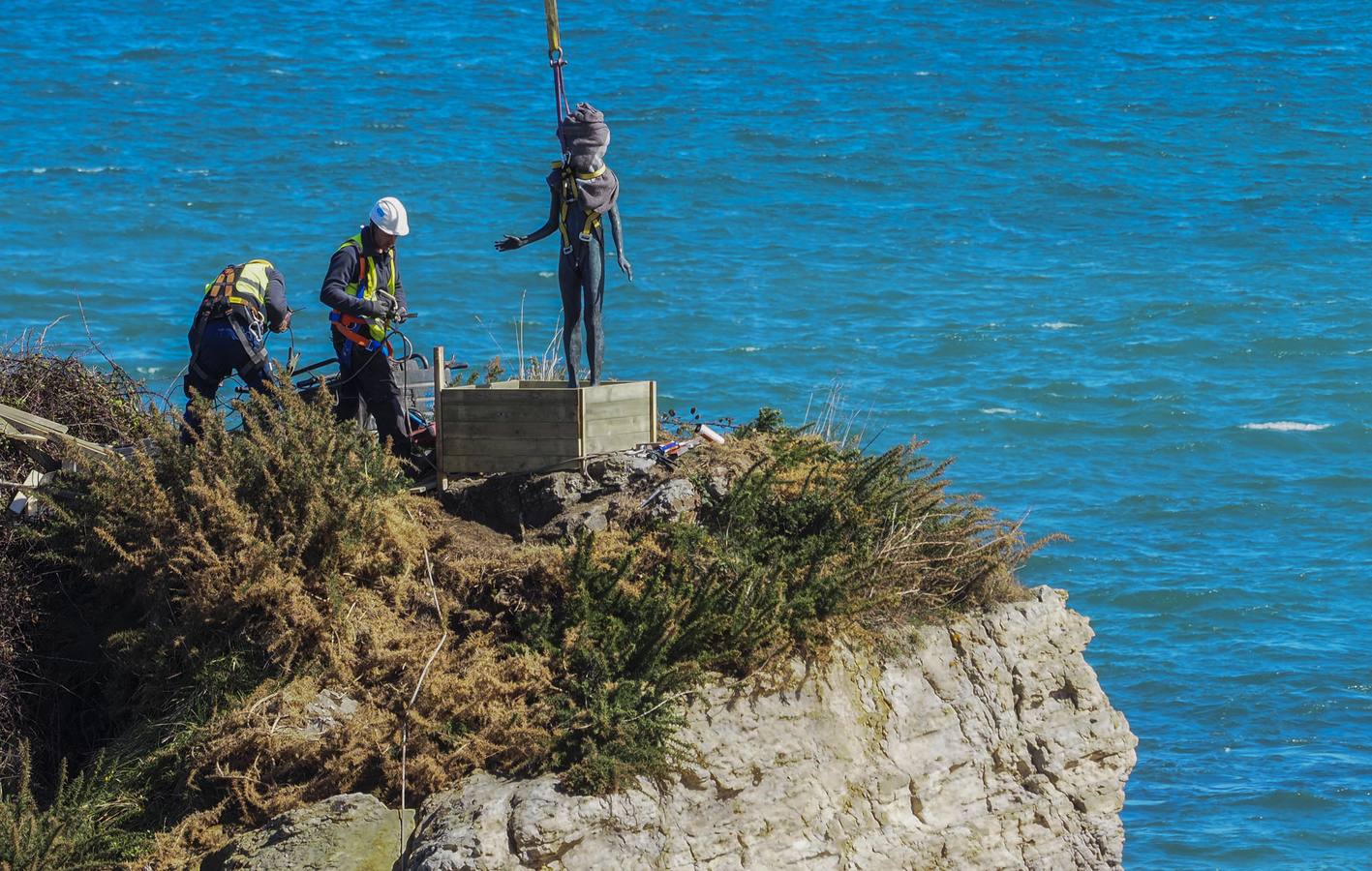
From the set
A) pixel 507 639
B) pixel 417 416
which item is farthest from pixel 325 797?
pixel 417 416

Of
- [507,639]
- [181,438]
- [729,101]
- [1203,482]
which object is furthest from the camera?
[729,101]

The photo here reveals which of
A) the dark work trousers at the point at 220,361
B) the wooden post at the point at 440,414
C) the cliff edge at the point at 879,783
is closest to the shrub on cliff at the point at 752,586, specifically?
the cliff edge at the point at 879,783

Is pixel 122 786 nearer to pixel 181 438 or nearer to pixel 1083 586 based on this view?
pixel 181 438

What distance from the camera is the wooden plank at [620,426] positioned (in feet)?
42.1

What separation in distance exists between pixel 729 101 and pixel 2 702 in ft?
153

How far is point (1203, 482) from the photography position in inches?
1189

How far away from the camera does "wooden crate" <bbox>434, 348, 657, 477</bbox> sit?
12742 mm

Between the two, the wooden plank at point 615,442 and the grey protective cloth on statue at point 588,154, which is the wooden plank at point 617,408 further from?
the grey protective cloth on statue at point 588,154

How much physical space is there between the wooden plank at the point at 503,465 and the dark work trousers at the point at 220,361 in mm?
1516

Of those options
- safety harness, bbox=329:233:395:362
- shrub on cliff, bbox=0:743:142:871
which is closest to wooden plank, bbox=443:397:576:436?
safety harness, bbox=329:233:395:362

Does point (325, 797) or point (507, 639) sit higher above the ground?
point (507, 639)

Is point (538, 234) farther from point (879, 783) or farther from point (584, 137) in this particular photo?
point (879, 783)

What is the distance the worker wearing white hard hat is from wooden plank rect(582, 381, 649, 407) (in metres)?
1.45

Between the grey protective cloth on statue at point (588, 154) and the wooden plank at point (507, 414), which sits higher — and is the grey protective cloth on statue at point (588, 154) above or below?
above
